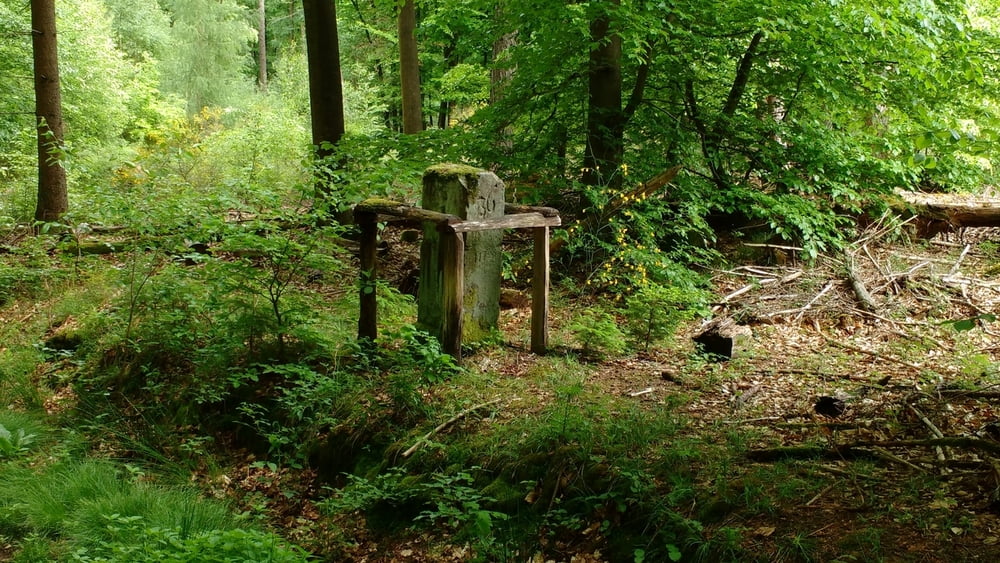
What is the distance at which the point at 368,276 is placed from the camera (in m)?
6.16

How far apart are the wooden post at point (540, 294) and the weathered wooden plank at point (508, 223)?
122 mm

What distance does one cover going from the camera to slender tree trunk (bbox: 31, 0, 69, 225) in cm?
1072

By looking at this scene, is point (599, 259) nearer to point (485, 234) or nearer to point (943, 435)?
point (485, 234)

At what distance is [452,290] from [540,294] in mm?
1234

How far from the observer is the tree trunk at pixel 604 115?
908 cm

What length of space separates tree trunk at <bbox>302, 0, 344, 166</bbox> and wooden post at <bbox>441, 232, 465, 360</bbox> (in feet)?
14.2

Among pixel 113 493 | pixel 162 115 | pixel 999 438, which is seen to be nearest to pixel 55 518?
pixel 113 493

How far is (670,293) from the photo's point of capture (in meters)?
7.19

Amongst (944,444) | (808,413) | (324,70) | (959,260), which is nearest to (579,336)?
(808,413)

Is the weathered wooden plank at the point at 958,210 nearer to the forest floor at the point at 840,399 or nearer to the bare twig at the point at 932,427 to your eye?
the forest floor at the point at 840,399

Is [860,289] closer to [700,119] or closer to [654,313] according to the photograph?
[700,119]

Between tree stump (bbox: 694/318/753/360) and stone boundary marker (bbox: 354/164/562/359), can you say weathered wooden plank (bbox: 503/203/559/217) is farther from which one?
tree stump (bbox: 694/318/753/360)

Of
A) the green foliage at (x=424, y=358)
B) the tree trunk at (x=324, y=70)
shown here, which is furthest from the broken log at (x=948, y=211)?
the tree trunk at (x=324, y=70)

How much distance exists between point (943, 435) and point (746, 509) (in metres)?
1.47
